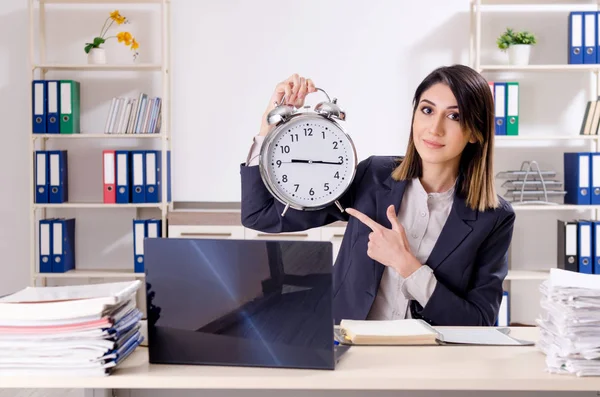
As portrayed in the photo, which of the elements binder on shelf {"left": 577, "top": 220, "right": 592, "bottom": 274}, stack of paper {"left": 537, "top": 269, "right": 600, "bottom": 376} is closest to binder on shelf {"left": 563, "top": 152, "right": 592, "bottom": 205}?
binder on shelf {"left": 577, "top": 220, "right": 592, "bottom": 274}

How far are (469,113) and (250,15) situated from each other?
2.97 meters

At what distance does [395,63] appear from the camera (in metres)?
4.43

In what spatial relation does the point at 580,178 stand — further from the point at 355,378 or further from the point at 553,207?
the point at 355,378

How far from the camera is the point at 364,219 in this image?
5.63 ft

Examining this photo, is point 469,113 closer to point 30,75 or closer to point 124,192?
point 124,192

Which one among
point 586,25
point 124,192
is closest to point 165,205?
point 124,192

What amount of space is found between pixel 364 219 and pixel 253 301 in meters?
0.59

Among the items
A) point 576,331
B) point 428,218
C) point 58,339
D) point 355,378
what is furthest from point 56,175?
point 576,331

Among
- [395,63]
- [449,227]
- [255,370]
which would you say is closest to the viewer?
[255,370]

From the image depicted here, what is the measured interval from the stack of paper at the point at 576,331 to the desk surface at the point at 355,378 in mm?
21

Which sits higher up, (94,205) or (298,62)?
(298,62)

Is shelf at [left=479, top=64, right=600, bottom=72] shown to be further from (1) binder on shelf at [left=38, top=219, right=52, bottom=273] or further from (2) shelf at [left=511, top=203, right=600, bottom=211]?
(1) binder on shelf at [left=38, top=219, right=52, bottom=273]

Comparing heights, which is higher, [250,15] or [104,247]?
[250,15]

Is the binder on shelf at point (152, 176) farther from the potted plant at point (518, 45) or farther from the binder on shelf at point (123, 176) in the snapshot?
the potted plant at point (518, 45)
